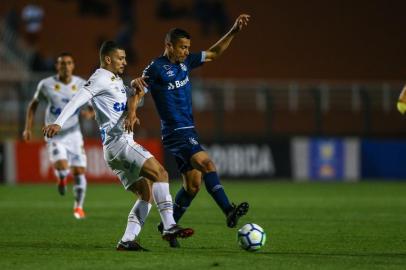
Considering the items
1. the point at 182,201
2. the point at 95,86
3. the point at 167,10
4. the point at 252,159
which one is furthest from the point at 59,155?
the point at 167,10

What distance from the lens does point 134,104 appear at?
9312 millimetres

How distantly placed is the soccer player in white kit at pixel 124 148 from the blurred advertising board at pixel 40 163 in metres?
13.9

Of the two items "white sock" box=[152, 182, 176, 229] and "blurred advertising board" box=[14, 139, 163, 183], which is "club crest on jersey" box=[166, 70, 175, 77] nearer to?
"white sock" box=[152, 182, 176, 229]

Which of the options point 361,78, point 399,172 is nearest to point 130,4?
point 361,78

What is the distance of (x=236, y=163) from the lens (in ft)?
79.7

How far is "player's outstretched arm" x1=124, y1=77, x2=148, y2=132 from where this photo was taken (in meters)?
9.07

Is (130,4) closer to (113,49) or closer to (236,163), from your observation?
(236,163)

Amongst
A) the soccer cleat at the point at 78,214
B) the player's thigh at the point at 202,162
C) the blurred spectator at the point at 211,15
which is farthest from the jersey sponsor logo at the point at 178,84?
the blurred spectator at the point at 211,15

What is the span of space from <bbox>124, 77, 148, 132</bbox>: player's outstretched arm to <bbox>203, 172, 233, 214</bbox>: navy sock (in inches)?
41.0

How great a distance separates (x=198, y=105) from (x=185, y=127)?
15.2m

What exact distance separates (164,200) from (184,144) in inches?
45.1

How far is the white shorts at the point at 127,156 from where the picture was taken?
9047mm

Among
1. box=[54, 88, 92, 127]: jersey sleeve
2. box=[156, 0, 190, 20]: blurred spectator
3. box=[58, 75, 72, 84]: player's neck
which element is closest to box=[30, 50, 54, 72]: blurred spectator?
box=[156, 0, 190, 20]: blurred spectator

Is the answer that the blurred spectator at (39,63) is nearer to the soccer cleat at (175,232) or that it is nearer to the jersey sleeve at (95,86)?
the jersey sleeve at (95,86)
